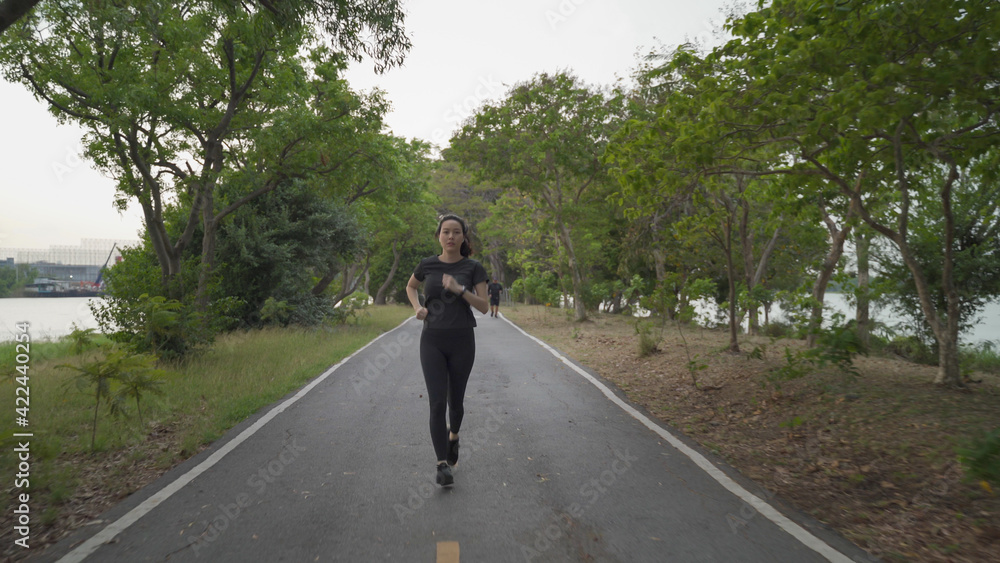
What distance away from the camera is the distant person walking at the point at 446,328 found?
14.9 ft

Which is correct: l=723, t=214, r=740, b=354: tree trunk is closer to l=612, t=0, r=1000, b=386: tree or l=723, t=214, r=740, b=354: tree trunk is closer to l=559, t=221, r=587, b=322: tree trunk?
l=612, t=0, r=1000, b=386: tree

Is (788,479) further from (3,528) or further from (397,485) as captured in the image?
(3,528)

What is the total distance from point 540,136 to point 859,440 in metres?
15.3

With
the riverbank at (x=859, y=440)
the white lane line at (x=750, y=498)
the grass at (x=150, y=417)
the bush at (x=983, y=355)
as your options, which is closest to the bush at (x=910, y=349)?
the bush at (x=983, y=355)

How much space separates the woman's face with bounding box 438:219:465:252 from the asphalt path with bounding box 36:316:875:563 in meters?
1.89

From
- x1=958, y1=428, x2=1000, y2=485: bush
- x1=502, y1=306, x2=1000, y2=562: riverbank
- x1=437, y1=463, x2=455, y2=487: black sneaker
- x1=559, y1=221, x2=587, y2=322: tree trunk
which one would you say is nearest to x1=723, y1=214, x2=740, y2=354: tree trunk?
x1=502, y1=306, x2=1000, y2=562: riverbank

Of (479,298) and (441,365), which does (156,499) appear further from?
(479,298)

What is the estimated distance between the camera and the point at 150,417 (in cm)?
703

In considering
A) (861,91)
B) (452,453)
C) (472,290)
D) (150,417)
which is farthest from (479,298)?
(150,417)

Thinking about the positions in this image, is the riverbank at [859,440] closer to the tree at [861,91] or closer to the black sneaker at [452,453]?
the tree at [861,91]

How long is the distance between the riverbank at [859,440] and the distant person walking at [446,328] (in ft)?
8.84

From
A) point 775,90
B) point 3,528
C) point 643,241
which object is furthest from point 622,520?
point 643,241

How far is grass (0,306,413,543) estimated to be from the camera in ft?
16.4

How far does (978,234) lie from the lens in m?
10.3
